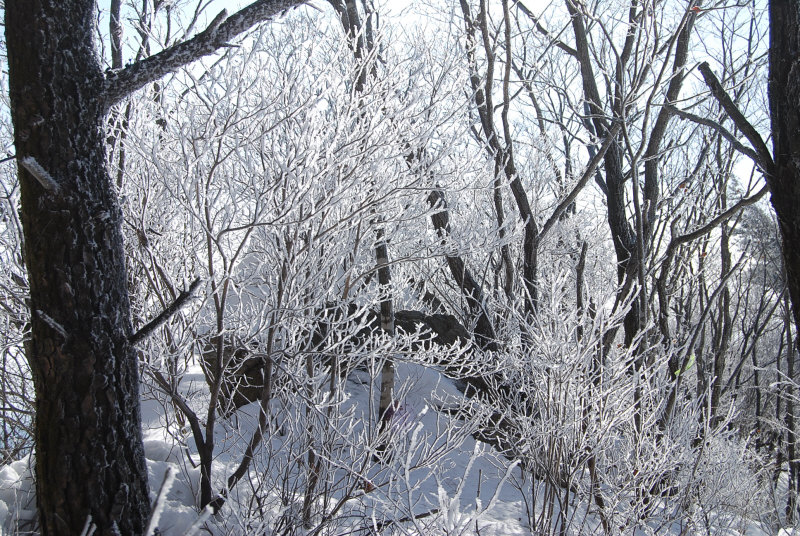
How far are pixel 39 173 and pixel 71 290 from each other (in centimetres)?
47

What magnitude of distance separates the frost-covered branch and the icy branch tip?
0.46m

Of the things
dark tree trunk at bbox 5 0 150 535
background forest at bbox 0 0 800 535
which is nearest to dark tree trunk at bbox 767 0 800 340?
background forest at bbox 0 0 800 535

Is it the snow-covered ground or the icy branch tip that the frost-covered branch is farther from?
the snow-covered ground

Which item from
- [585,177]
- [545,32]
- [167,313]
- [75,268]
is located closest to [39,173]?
[75,268]

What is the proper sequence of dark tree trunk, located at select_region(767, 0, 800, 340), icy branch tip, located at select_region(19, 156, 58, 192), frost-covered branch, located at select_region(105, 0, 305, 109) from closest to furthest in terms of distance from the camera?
icy branch tip, located at select_region(19, 156, 58, 192) → frost-covered branch, located at select_region(105, 0, 305, 109) → dark tree trunk, located at select_region(767, 0, 800, 340)

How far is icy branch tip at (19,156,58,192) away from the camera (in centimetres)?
214

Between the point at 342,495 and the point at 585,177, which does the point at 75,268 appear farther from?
the point at 585,177

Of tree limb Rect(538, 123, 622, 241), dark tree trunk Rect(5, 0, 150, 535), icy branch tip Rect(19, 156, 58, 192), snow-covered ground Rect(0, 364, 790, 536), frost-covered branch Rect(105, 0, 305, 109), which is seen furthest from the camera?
tree limb Rect(538, 123, 622, 241)

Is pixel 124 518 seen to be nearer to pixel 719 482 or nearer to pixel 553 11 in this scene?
pixel 719 482

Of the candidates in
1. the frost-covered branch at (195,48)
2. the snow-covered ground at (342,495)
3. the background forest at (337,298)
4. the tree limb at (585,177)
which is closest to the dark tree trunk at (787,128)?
the background forest at (337,298)

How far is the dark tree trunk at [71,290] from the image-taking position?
226 centimetres

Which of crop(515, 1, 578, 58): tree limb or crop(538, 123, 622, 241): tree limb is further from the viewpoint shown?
crop(515, 1, 578, 58): tree limb

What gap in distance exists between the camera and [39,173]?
7.16ft

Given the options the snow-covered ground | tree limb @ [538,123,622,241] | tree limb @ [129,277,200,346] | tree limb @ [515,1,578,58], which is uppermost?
tree limb @ [515,1,578,58]
